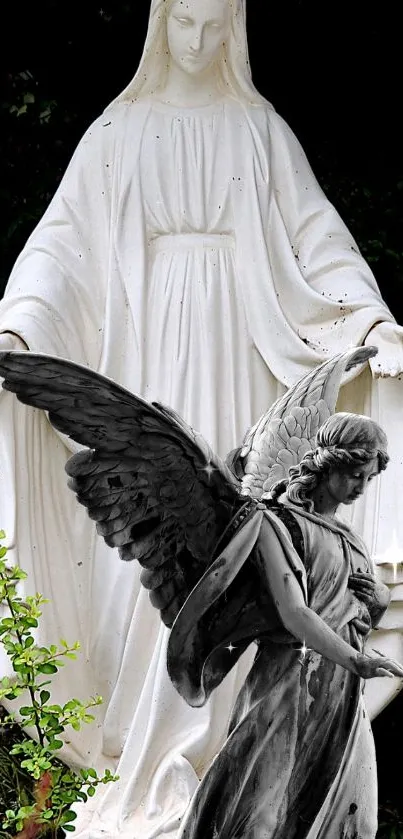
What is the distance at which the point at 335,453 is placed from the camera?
17.2ft

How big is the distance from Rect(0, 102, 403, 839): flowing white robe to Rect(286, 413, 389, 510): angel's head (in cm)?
132

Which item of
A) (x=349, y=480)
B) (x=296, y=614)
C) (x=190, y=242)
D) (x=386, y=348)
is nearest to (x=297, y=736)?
(x=296, y=614)

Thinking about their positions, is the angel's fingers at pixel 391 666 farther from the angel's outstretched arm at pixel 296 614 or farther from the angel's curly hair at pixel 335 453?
the angel's curly hair at pixel 335 453

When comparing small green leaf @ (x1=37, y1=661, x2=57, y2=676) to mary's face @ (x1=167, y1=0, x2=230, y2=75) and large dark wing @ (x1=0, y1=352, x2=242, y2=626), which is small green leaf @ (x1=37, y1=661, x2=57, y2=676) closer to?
large dark wing @ (x1=0, y1=352, x2=242, y2=626)

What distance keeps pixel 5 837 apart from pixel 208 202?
177cm

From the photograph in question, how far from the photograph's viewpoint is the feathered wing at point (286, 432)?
17.8ft

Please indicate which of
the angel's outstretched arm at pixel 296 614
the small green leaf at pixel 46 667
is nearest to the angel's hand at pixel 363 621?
the angel's outstretched arm at pixel 296 614

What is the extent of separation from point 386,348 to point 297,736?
5.54 ft

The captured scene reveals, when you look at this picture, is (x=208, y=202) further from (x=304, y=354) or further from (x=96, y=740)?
(x=96, y=740)

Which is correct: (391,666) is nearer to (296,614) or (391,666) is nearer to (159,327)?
(296,614)

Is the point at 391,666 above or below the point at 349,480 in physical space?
below

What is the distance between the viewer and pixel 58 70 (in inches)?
334

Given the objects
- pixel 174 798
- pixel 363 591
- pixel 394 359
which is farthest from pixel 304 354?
pixel 363 591

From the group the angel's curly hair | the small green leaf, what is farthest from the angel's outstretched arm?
the small green leaf
